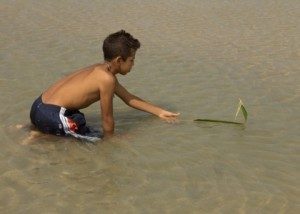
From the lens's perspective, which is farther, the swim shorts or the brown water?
the swim shorts

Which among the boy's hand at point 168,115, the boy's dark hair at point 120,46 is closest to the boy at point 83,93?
the boy's dark hair at point 120,46

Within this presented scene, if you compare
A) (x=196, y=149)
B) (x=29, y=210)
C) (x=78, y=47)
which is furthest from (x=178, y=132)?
(x=78, y=47)

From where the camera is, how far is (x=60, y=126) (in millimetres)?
4246

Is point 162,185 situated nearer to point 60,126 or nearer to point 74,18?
point 60,126

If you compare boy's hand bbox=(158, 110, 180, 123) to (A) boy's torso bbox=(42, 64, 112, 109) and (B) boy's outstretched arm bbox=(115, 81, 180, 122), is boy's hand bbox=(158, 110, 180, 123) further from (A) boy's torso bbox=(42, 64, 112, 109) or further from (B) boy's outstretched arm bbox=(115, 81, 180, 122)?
(A) boy's torso bbox=(42, 64, 112, 109)

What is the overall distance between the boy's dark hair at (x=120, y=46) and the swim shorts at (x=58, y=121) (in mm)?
604

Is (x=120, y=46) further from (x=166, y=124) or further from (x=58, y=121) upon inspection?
(x=166, y=124)

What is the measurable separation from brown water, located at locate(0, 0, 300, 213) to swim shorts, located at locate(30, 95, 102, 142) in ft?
0.35

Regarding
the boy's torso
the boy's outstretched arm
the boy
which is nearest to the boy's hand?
the boy's outstretched arm

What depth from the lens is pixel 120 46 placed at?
4.19 metres

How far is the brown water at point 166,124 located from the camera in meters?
3.57

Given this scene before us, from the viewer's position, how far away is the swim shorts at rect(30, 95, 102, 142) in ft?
13.9

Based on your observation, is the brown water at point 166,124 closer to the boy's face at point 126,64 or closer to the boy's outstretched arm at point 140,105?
the boy's outstretched arm at point 140,105

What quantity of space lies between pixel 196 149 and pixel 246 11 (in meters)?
6.66
